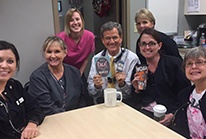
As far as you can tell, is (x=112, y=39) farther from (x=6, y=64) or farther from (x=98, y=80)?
(x=6, y=64)

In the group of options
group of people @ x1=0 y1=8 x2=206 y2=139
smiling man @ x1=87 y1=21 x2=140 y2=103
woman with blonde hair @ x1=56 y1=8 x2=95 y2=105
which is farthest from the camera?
woman with blonde hair @ x1=56 y1=8 x2=95 y2=105

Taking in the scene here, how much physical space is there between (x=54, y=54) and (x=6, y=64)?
0.53 meters

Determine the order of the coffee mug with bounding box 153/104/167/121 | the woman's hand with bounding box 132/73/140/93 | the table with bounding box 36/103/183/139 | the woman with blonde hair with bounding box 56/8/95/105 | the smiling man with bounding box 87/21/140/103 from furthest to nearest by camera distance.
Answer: the woman with blonde hair with bounding box 56/8/95/105, the smiling man with bounding box 87/21/140/103, the woman's hand with bounding box 132/73/140/93, the coffee mug with bounding box 153/104/167/121, the table with bounding box 36/103/183/139

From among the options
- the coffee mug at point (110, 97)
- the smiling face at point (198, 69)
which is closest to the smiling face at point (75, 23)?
the coffee mug at point (110, 97)

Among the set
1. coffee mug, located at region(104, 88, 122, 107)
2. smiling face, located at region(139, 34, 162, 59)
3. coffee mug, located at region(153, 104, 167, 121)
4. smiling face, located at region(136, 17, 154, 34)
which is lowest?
coffee mug, located at region(153, 104, 167, 121)

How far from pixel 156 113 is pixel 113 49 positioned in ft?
2.32

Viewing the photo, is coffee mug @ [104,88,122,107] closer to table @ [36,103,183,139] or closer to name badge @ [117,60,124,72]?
table @ [36,103,183,139]

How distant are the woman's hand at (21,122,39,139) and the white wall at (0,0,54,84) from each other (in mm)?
977

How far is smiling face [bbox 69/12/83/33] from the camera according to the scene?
237cm

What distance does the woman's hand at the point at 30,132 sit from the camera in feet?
4.10

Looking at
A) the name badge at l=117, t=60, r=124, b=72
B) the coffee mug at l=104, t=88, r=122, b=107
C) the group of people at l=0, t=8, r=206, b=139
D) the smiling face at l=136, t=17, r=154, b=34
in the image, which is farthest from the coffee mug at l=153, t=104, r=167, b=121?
the smiling face at l=136, t=17, r=154, b=34

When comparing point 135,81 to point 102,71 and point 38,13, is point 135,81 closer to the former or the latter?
point 102,71

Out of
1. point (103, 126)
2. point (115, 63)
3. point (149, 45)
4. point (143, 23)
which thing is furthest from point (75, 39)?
point (103, 126)

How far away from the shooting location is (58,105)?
5.93 feet
